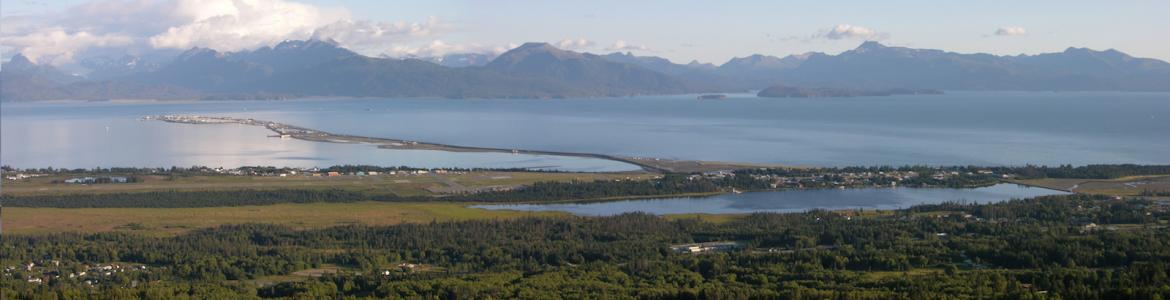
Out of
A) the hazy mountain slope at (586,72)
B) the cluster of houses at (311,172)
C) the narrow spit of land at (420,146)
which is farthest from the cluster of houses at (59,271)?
the hazy mountain slope at (586,72)

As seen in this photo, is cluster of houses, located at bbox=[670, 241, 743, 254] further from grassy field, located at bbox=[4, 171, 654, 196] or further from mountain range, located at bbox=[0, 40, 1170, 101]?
mountain range, located at bbox=[0, 40, 1170, 101]

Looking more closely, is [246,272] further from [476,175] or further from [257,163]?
[257,163]

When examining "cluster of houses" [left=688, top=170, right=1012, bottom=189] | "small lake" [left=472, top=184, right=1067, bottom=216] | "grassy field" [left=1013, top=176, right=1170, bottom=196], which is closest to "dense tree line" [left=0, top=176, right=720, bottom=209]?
"small lake" [left=472, top=184, right=1067, bottom=216]

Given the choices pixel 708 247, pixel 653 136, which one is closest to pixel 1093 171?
pixel 708 247

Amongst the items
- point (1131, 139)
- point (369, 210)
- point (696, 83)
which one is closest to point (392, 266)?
point (369, 210)

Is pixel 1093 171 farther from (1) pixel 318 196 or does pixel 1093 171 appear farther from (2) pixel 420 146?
(2) pixel 420 146

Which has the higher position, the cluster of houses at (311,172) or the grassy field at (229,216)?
the cluster of houses at (311,172)

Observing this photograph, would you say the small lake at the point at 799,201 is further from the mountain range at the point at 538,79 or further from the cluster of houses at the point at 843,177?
the mountain range at the point at 538,79
